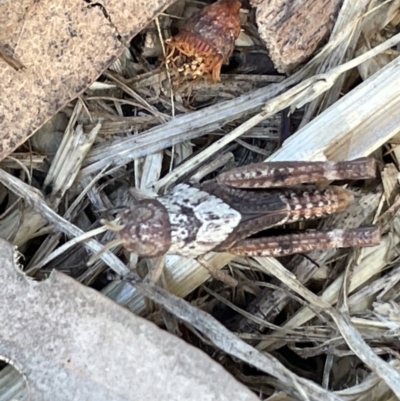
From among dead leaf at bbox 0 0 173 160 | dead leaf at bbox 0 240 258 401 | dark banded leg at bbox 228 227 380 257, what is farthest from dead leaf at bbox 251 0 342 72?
dead leaf at bbox 0 240 258 401

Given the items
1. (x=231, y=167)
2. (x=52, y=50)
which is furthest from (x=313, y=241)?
(x=52, y=50)

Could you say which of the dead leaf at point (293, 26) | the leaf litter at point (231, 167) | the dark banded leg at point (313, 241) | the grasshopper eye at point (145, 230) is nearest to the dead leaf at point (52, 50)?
the leaf litter at point (231, 167)

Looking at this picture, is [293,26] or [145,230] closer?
[145,230]

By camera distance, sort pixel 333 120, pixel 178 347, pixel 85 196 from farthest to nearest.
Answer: pixel 85 196 < pixel 333 120 < pixel 178 347

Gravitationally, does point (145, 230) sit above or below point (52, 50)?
below

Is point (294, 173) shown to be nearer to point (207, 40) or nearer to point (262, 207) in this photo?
point (262, 207)

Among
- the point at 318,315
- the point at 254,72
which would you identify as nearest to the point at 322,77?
the point at 254,72

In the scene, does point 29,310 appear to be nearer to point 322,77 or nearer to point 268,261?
point 268,261
